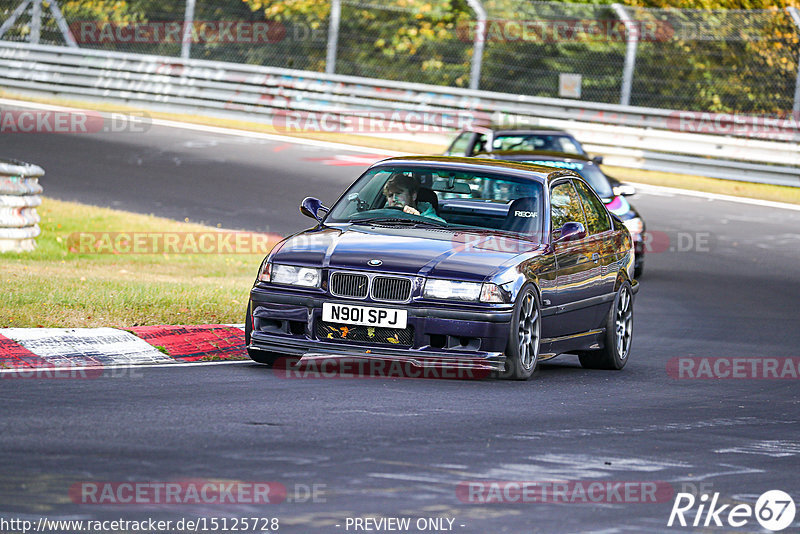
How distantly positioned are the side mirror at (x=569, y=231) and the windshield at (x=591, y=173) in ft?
21.9

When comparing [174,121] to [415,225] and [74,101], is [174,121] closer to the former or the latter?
[74,101]

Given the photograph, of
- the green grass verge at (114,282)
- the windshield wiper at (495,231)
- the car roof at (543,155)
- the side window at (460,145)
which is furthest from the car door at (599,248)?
the side window at (460,145)

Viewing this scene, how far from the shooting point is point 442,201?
10.2 metres

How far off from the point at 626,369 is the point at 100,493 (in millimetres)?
6192

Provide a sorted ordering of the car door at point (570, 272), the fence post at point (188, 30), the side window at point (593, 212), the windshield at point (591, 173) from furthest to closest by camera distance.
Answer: the fence post at point (188, 30) < the windshield at point (591, 173) < the side window at point (593, 212) < the car door at point (570, 272)

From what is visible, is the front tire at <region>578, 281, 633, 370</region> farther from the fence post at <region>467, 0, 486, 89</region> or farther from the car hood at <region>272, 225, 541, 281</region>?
the fence post at <region>467, 0, 486, 89</region>

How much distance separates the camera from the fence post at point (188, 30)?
2905cm

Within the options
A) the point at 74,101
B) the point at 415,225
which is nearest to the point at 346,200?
the point at 415,225

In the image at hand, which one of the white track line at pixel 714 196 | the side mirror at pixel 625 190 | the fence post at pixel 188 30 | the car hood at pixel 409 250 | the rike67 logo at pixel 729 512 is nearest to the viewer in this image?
the rike67 logo at pixel 729 512

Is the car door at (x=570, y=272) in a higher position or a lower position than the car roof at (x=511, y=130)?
lower

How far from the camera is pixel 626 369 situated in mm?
11039

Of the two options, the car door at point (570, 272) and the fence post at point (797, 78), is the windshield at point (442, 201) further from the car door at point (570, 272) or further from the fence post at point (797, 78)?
the fence post at point (797, 78)

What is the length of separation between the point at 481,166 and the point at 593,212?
1.32 meters

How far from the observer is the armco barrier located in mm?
14469
